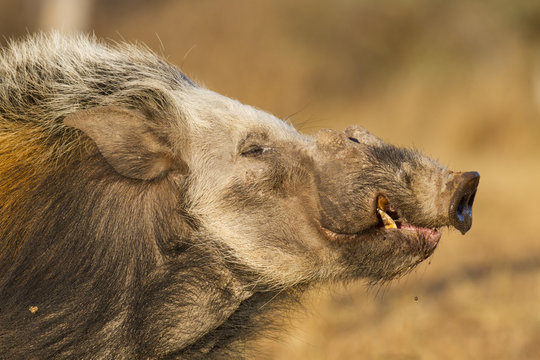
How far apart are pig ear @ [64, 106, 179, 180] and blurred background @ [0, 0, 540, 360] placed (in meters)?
4.36

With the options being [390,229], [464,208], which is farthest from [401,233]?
[464,208]

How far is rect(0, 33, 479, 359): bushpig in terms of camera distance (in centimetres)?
292

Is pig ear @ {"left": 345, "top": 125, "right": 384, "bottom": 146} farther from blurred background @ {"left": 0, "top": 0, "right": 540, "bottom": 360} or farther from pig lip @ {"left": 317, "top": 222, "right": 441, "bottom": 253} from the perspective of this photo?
blurred background @ {"left": 0, "top": 0, "right": 540, "bottom": 360}

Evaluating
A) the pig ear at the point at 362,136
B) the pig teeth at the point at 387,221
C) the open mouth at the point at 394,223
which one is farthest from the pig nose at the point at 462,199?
the pig ear at the point at 362,136

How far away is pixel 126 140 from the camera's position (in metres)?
3.11

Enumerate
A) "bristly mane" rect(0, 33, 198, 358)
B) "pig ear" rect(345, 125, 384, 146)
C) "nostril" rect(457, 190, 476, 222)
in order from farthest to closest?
"pig ear" rect(345, 125, 384, 146)
"nostril" rect(457, 190, 476, 222)
"bristly mane" rect(0, 33, 198, 358)

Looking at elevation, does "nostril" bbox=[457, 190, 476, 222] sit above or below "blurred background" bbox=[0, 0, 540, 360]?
below

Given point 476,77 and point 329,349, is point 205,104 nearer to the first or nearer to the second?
point 329,349

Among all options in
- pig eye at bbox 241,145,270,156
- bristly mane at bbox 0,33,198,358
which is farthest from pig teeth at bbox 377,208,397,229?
bristly mane at bbox 0,33,198,358

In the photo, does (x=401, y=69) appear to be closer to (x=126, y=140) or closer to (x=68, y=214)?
(x=126, y=140)

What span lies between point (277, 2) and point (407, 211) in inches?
707

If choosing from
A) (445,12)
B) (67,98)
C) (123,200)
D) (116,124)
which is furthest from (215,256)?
(445,12)

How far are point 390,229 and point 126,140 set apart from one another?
1.10m

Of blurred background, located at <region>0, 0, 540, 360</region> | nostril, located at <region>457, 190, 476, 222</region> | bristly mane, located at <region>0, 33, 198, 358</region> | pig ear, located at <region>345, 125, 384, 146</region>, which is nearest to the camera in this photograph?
bristly mane, located at <region>0, 33, 198, 358</region>
